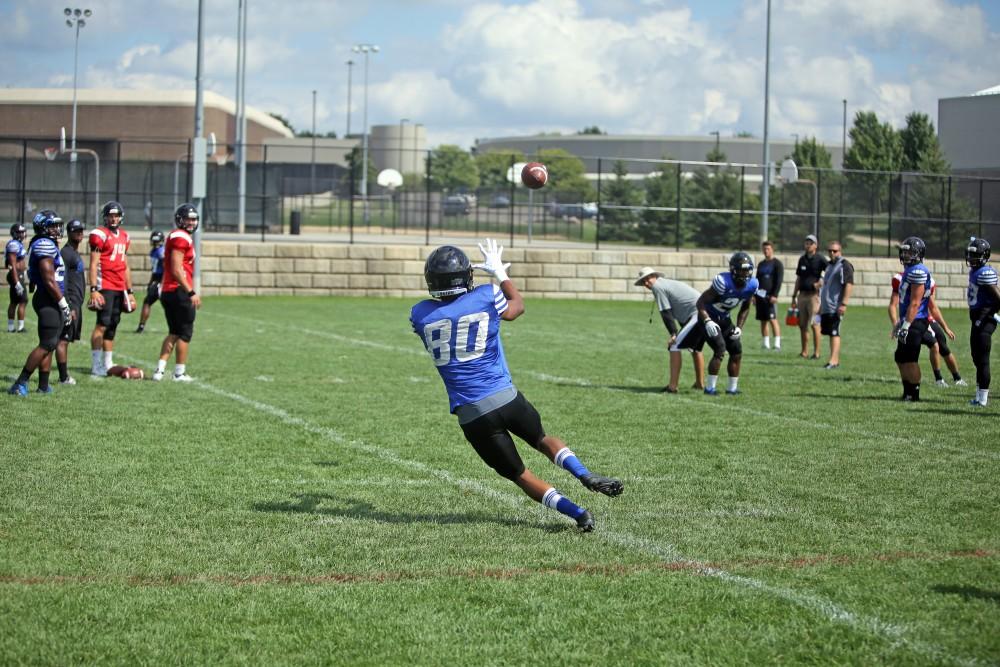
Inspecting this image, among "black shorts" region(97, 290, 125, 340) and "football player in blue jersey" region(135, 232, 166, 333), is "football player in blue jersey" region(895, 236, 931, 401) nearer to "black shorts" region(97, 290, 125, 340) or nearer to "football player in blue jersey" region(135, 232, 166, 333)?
"black shorts" region(97, 290, 125, 340)

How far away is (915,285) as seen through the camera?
43.4ft

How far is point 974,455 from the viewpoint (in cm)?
988

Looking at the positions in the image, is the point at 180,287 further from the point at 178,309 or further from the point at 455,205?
the point at 455,205

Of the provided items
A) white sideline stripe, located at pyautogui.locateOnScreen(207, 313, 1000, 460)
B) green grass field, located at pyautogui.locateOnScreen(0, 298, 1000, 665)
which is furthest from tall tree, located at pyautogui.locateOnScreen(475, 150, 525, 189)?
green grass field, located at pyautogui.locateOnScreen(0, 298, 1000, 665)

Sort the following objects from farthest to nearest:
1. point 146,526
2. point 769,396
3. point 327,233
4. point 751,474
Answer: point 327,233 → point 769,396 → point 751,474 → point 146,526

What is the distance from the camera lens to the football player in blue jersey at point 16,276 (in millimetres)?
17777

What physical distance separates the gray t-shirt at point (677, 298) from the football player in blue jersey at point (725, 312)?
1.24ft

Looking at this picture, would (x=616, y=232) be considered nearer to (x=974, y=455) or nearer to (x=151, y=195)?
(x=151, y=195)

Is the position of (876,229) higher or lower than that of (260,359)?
higher

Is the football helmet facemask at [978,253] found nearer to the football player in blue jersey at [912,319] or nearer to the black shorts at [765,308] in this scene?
the football player in blue jersey at [912,319]

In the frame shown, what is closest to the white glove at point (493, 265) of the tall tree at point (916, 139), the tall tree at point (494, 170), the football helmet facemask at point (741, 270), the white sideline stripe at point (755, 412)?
the white sideline stripe at point (755, 412)

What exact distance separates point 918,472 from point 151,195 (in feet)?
87.7

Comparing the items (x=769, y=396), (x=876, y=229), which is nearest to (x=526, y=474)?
(x=769, y=396)

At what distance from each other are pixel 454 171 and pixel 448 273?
3224 cm
